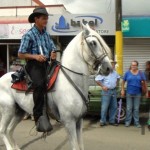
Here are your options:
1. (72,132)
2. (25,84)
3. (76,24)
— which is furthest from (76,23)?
(72,132)

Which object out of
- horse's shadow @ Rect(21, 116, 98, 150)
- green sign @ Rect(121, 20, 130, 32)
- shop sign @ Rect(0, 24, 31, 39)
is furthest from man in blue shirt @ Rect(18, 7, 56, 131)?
shop sign @ Rect(0, 24, 31, 39)

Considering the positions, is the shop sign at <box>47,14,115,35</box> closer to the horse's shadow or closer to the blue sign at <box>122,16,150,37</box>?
the blue sign at <box>122,16,150,37</box>

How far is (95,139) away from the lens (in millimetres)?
8945

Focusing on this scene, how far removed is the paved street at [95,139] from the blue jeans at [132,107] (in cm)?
24

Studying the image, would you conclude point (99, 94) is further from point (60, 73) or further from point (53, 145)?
point (60, 73)

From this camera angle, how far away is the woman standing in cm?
1073

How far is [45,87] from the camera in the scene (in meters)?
5.86

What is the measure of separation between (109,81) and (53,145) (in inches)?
135

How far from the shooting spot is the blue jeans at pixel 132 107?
10.8 metres

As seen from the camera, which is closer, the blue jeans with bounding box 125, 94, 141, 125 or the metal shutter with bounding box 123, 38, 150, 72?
the blue jeans with bounding box 125, 94, 141, 125

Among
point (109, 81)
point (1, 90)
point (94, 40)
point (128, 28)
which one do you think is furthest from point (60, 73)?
point (128, 28)

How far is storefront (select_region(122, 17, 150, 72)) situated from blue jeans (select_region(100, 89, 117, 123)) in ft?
20.9

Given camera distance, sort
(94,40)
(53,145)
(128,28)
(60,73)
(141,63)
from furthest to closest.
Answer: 1. (141,63)
2. (128,28)
3. (53,145)
4. (60,73)
5. (94,40)

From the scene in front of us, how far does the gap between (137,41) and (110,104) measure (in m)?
7.54
